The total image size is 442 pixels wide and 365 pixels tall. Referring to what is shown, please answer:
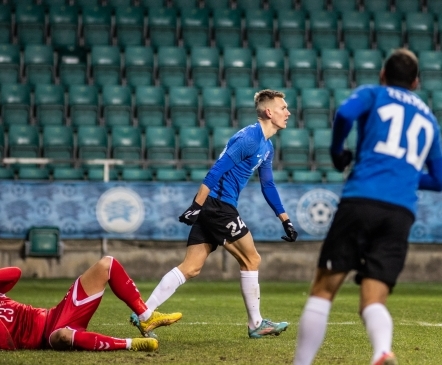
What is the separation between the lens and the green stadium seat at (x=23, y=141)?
50.2 feet

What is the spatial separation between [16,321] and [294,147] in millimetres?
10471

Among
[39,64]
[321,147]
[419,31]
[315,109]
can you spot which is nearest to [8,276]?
[321,147]

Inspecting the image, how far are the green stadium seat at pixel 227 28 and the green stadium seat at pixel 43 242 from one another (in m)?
6.36

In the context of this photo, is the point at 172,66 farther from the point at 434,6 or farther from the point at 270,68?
the point at 434,6

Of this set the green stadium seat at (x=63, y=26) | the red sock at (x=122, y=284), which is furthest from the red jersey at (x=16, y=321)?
the green stadium seat at (x=63, y=26)

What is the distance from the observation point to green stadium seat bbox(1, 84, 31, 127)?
16250 millimetres

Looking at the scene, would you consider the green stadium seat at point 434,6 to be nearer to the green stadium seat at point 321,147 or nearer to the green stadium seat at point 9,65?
the green stadium seat at point 321,147

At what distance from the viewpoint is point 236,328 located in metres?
8.00

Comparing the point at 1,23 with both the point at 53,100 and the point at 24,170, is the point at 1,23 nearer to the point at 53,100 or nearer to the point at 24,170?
the point at 53,100

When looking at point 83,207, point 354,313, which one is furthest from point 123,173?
point 354,313

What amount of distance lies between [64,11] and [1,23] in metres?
1.27

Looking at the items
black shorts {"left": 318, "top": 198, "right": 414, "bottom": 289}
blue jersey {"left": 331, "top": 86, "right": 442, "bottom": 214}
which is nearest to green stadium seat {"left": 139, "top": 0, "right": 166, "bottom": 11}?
blue jersey {"left": 331, "top": 86, "right": 442, "bottom": 214}

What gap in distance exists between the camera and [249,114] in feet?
54.7

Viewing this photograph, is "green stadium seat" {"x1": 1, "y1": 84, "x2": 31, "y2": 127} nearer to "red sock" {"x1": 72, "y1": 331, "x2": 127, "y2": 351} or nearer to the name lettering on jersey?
"red sock" {"x1": 72, "y1": 331, "x2": 127, "y2": 351}
